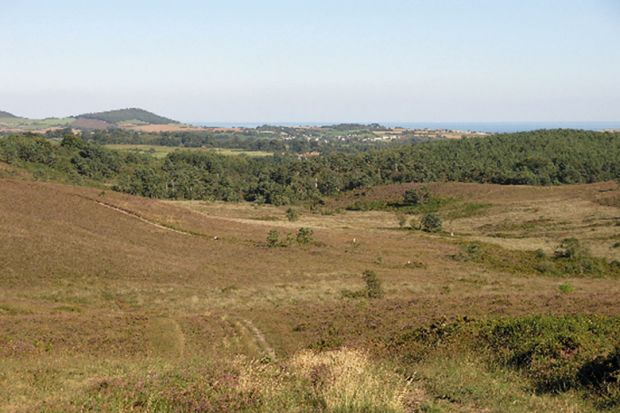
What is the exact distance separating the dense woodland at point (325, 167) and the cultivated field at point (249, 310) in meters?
67.5

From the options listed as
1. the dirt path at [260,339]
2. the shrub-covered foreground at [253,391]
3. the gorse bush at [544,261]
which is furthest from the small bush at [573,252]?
the shrub-covered foreground at [253,391]

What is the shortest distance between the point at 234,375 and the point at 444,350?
710cm

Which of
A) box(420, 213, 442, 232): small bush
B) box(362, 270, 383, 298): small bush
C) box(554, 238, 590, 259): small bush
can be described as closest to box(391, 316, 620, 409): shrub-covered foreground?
box(362, 270, 383, 298): small bush

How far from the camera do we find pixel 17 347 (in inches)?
695

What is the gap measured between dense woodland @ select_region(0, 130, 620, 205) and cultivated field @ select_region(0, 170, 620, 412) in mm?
67513

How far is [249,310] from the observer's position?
28.7m

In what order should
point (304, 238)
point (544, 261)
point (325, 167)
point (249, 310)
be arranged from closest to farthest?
point (249, 310) → point (544, 261) → point (304, 238) → point (325, 167)

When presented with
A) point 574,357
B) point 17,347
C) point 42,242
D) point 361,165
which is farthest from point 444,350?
point 361,165

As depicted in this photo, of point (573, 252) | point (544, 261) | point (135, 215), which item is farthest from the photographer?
point (573, 252)

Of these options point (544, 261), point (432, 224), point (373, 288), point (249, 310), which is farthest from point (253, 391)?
point (432, 224)

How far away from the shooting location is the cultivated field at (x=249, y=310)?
10.8 metres

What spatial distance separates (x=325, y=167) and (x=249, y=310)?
133255 millimetres

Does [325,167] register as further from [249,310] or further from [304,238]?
[249,310]

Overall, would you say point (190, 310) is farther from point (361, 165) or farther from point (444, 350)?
point (361, 165)
